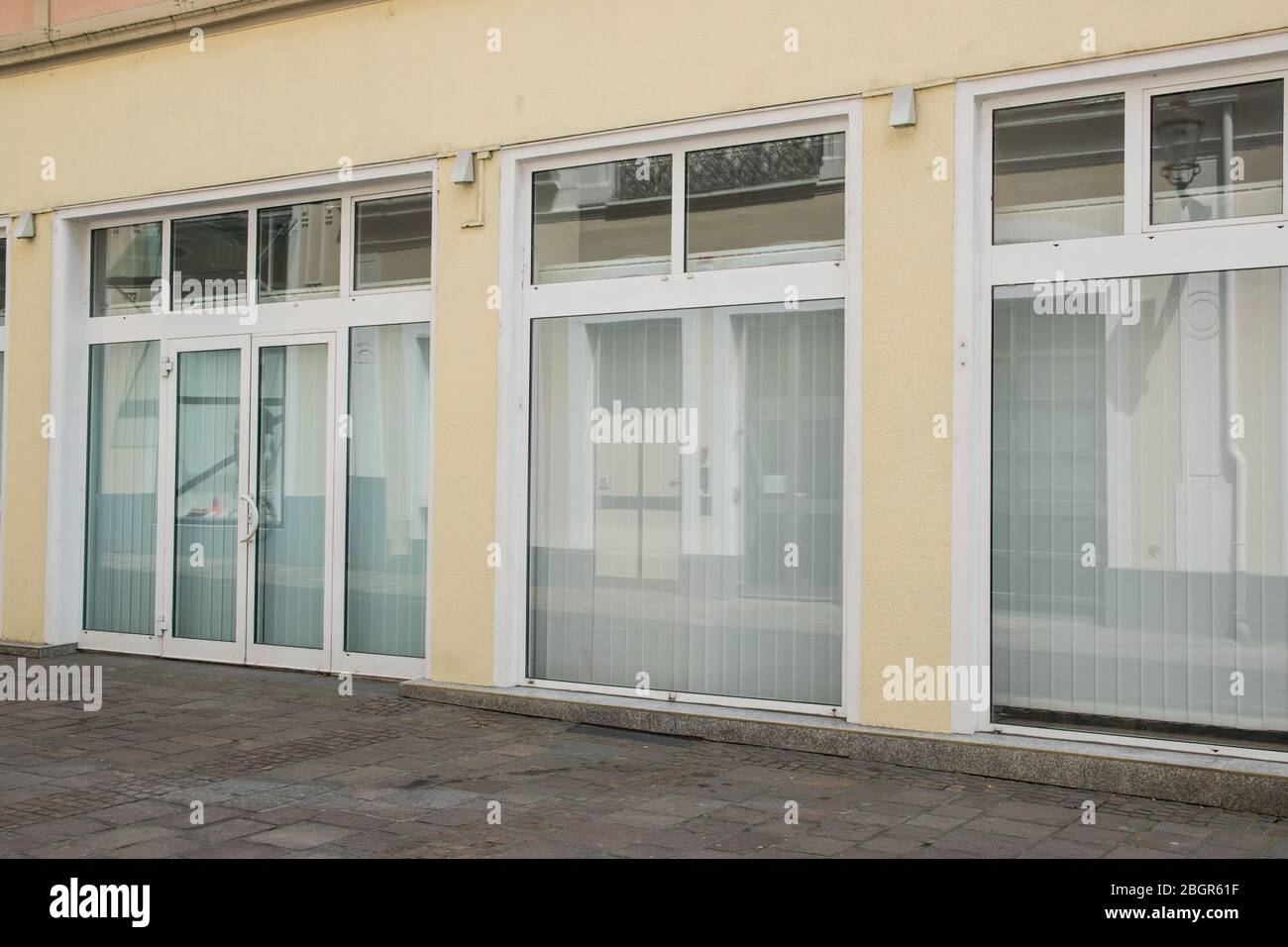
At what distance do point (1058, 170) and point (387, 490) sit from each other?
16.2 feet

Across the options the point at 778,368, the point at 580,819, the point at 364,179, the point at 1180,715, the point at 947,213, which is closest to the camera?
the point at 580,819

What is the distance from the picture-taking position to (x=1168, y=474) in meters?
6.59

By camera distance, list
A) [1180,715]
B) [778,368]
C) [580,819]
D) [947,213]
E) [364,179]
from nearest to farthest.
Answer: [580,819] → [1180,715] → [947,213] → [778,368] → [364,179]

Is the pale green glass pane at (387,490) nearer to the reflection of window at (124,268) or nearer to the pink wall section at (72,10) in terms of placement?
the reflection of window at (124,268)

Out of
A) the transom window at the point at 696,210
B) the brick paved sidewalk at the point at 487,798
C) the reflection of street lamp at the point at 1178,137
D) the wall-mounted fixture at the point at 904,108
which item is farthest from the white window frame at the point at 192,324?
the reflection of street lamp at the point at 1178,137

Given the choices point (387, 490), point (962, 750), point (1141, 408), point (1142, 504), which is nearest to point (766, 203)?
point (1141, 408)

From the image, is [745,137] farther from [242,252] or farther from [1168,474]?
[242,252]

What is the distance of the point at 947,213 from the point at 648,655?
3.15m

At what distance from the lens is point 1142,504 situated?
6.64 metres

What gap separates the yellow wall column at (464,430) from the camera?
8.48m

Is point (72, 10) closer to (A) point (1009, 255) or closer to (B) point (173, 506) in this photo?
(B) point (173, 506)

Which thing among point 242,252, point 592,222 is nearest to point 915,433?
point 592,222

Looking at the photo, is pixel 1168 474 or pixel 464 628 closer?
pixel 1168 474

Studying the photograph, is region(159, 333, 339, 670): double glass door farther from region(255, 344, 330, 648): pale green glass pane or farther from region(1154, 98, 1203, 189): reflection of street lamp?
region(1154, 98, 1203, 189): reflection of street lamp
